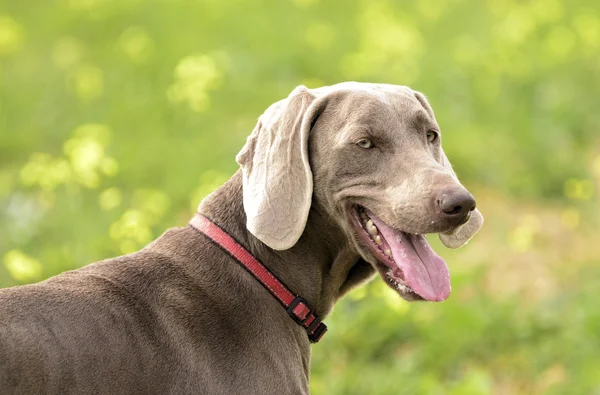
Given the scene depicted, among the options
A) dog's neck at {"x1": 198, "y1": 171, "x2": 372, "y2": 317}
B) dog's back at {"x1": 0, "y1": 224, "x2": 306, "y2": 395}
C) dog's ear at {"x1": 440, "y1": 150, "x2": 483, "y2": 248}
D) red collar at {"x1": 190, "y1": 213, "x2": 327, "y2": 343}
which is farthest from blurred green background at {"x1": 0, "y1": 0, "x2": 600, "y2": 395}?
dog's back at {"x1": 0, "y1": 224, "x2": 306, "y2": 395}

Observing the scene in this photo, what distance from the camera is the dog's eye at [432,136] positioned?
3852mm

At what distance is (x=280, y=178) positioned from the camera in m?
3.60

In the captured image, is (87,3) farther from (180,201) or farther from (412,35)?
(180,201)

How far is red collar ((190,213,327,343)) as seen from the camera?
366 centimetres

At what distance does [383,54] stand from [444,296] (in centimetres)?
616

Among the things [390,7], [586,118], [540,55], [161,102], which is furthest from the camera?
[390,7]

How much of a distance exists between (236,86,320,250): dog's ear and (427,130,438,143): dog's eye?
0.45 metres

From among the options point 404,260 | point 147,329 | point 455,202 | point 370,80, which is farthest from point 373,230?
point 370,80

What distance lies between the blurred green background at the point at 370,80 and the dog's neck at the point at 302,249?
1.20 metres

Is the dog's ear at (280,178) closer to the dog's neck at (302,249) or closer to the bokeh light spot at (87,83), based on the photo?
the dog's neck at (302,249)

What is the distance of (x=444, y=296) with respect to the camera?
141 inches

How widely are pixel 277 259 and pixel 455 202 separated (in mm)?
713

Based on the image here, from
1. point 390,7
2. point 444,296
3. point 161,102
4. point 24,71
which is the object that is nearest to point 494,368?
point 444,296

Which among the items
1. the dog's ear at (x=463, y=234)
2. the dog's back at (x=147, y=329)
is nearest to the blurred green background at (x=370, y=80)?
the dog's ear at (x=463, y=234)
